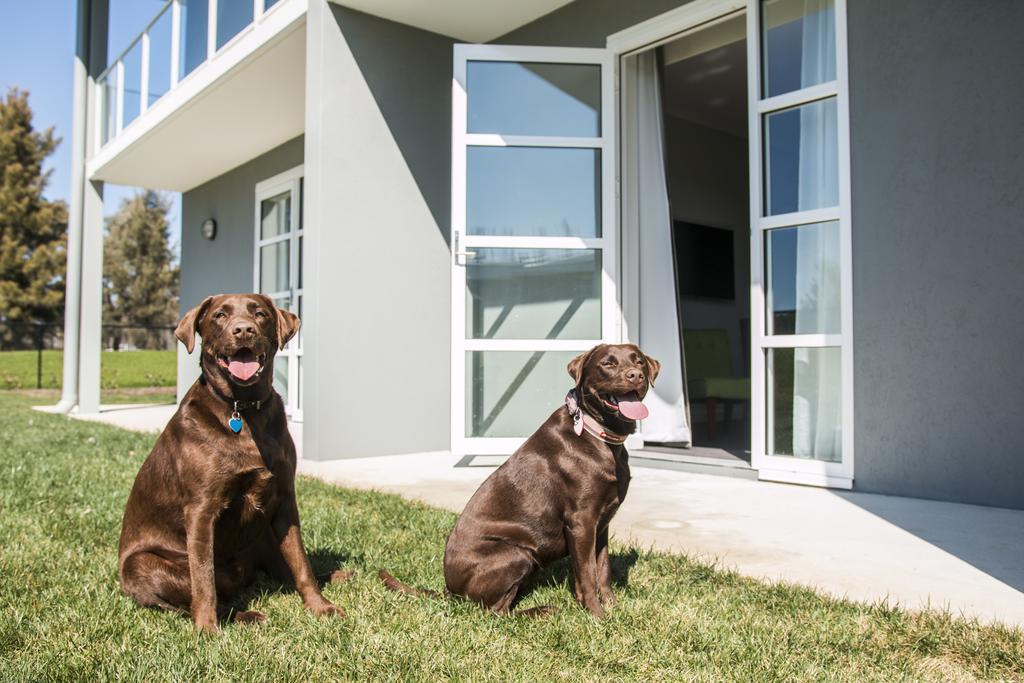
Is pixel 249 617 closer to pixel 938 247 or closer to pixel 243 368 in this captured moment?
pixel 243 368

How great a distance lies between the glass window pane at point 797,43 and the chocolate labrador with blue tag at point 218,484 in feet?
11.8

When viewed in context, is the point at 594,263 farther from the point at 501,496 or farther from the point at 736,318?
the point at 736,318

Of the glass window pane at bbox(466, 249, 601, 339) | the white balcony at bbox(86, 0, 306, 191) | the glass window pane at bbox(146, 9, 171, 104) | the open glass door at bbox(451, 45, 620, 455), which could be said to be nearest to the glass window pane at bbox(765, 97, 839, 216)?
the open glass door at bbox(451, 45, 620, 455)

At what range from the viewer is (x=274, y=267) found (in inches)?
375

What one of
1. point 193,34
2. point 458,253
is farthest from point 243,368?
point 193,34

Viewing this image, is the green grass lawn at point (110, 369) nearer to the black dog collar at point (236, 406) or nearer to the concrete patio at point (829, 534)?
the concrete patio at point (829, 534)

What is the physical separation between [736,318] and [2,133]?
26.7 metres

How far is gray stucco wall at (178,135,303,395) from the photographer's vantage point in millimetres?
9656

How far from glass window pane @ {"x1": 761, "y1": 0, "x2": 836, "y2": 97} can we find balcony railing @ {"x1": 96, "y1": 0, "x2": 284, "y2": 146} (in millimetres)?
3872

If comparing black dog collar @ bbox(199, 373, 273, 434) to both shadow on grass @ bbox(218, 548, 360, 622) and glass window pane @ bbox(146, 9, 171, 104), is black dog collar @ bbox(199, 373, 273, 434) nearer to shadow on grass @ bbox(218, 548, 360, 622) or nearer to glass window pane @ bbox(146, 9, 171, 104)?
shadow on grass @ bbox(218, 548, 360, 622)

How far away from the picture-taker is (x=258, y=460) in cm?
209

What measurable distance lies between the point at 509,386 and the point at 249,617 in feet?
11.2

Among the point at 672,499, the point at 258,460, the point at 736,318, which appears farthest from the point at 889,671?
the point at 736,318

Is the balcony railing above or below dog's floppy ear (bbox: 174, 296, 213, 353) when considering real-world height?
above
